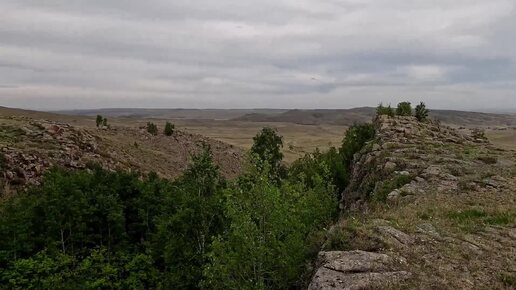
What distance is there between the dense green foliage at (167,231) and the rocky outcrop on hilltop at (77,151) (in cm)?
783

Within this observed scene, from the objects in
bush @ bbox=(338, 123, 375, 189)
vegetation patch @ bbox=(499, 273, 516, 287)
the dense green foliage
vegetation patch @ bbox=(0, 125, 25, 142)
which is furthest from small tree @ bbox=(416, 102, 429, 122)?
vegetation patch @ bbox=(0, 125, 25, 142)

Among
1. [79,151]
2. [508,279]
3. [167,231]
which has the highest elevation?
[508,279]

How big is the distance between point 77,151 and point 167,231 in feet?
116

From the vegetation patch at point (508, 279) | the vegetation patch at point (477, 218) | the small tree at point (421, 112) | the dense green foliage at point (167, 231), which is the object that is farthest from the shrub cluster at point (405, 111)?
the vegetation patch at point (508, 279)

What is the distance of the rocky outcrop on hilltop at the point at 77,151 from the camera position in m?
50.2

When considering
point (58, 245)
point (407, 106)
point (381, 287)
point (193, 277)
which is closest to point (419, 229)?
point (381, 287)

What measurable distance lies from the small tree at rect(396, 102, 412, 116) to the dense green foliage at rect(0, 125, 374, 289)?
78.9 ft

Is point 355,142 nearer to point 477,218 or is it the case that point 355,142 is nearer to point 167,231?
point 167,231

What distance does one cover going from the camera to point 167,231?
31281mm

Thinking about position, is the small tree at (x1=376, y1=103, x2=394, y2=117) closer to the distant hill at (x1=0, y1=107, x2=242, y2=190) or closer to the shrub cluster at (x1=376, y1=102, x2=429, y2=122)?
the shrub cluster at (x1=376, y1=102, x2=429, y2=122)

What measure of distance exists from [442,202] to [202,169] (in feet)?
53.0

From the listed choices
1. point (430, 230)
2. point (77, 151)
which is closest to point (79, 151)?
point (77, 151)

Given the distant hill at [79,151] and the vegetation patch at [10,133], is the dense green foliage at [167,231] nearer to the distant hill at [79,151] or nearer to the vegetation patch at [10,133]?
the distant hill at [79,151]

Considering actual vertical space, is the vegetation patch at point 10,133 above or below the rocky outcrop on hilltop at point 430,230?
above
